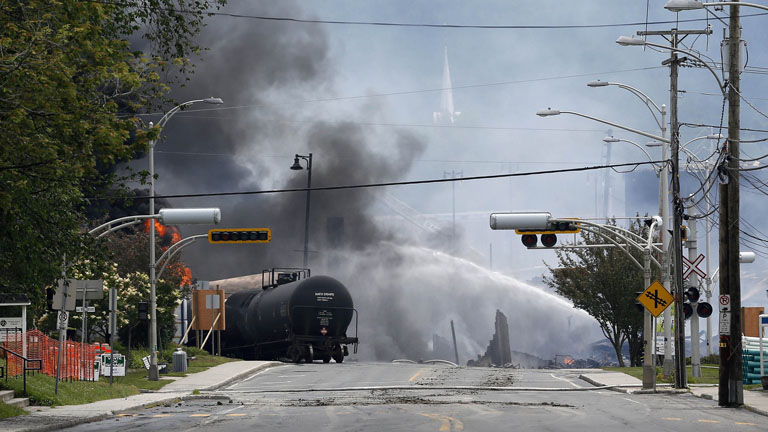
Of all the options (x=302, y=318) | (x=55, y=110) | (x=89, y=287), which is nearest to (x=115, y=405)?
(x=89, y=287)

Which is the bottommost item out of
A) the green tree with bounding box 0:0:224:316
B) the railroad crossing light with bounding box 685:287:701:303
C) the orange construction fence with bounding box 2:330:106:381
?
the orange construction fence with bounding box 2:330:106:381

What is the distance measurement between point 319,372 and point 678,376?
14026 mm

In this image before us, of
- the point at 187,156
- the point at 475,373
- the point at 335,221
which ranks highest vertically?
the point at 187,156

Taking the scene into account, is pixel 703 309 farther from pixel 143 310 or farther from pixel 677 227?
pixel 143 310

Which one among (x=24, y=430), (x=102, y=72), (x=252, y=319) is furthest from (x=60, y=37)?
(x=252, y=319)

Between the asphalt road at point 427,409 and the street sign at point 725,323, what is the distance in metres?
1.81

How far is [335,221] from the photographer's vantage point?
8862cm

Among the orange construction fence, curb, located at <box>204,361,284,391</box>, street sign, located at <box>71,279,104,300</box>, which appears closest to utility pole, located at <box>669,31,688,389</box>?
curb, located at <box>204,361,284,391</box>

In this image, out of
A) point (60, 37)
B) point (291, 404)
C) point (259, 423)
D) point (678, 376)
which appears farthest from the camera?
point (678, 376)

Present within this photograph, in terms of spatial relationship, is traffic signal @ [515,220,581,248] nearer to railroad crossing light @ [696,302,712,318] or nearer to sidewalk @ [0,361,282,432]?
railroad crossing light @ [696,302,712,318]

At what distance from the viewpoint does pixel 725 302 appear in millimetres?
23812

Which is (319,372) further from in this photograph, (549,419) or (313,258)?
(313,258)

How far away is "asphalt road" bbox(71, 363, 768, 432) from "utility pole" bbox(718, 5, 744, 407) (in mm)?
934

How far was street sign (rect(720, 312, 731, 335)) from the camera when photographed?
23703mm
